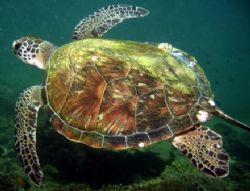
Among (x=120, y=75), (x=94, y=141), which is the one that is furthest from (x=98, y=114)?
(x=120, y=75)

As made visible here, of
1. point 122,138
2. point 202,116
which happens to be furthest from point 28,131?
point 202,116

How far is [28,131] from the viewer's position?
4.66 metres

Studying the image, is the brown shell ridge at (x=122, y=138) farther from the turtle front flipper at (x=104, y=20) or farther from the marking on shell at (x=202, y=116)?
the turtle front flipper at (x=104, y=20)

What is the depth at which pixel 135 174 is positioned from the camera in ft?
20.0

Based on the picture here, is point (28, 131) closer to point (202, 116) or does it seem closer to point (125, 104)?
point (125, 104)

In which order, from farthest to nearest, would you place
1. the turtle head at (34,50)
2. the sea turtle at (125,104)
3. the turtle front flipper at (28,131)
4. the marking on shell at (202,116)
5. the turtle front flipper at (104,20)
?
the turtle front flipper at (104,20) < the turtle head at (34,50) < the turtle front flipper at (28,131) < the marking on shell at (202,116) < the sea turtle at (125,104)

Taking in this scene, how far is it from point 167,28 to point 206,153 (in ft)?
438

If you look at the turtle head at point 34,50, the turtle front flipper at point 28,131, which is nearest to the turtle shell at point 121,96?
the turtle front flipper at point 28,131

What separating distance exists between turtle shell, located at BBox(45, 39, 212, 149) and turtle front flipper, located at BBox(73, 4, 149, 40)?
1.91 metres

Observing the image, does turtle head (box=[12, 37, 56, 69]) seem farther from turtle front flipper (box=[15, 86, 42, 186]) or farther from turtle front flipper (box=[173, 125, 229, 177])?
turtle front flipper (box=[173, 125, 229, 177])

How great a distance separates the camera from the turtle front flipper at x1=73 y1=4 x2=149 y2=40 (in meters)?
6.43

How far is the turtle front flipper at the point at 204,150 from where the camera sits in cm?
375

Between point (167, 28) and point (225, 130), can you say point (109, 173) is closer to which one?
point (225, 130)

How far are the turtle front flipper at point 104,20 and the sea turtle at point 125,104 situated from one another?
5.61ft
